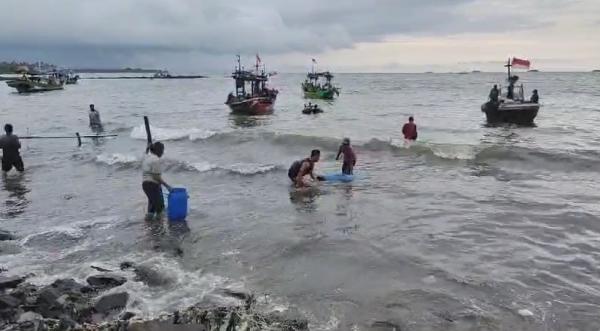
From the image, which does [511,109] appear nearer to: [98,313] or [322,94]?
[98,313]

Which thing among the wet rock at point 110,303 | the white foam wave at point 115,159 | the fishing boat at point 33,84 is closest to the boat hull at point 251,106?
the white foam wave at point 115,159

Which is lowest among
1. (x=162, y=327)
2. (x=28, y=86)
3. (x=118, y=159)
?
(x=162, y=327)

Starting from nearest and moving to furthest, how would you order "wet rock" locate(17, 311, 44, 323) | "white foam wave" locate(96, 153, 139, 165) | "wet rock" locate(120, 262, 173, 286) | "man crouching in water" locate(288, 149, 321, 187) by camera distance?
"wet rock" locate(17, 311, 44, 323)
"wet rock" locate(120, 262, 173, 286)
"man crouching in water" locate(288, 149, 321, 187)
"white foam wave" locate(96, 153, 139, 165)

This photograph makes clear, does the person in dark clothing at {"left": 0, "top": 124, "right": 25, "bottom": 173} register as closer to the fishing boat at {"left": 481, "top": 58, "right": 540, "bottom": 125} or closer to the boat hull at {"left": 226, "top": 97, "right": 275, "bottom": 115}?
the boat hull at {"left": 226, "top": 97, "right": 275, "bottom": 115}

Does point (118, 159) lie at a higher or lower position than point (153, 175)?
lower

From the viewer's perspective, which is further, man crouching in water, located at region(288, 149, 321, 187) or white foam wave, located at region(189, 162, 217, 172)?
white foam wave, located at region(189, 162, 217, 172)

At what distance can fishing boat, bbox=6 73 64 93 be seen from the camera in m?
70.4

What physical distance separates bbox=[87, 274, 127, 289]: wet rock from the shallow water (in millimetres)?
181

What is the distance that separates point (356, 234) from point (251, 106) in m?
27.4

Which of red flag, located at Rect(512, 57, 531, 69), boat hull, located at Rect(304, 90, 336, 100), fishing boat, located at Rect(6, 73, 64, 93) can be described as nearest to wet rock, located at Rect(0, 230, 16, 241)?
red flag, located at Rect(512, 57, 531, 69)

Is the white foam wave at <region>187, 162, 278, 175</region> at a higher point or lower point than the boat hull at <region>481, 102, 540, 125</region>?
lower

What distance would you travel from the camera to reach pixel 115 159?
19.5 m

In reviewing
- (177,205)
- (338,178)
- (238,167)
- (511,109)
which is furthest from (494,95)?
(177,205)

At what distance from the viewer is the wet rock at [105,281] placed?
24.3ft
